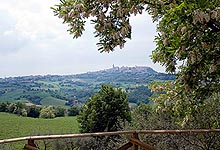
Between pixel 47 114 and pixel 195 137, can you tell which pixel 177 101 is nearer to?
pixel 195 137

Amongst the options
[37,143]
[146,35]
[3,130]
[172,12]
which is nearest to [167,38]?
[172,12]

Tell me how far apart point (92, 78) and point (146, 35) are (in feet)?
215

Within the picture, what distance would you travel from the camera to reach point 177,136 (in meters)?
4.24

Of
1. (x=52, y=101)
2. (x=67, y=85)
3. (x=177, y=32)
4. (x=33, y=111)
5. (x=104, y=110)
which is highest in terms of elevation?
(x=177, y=32)

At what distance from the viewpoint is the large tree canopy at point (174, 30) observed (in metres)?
3.31

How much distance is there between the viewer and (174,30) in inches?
140

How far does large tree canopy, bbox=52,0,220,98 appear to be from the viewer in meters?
3.31

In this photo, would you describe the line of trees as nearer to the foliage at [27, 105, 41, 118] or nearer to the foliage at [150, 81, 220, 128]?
the foliage at [27, 105, 41, 118]

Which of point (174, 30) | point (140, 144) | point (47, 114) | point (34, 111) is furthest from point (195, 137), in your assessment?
point (34, 111)

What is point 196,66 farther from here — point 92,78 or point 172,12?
point 92,78

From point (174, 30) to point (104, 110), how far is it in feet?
64.6

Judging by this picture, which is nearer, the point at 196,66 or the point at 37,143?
the point at 37,143

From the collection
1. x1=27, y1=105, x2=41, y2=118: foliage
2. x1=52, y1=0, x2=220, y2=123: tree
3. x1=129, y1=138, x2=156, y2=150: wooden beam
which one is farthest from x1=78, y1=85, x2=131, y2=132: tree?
x1=129, y1=138, x2=156, y2=150: wooden beam

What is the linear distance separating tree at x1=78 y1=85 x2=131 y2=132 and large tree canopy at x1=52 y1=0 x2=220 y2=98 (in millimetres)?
17123
